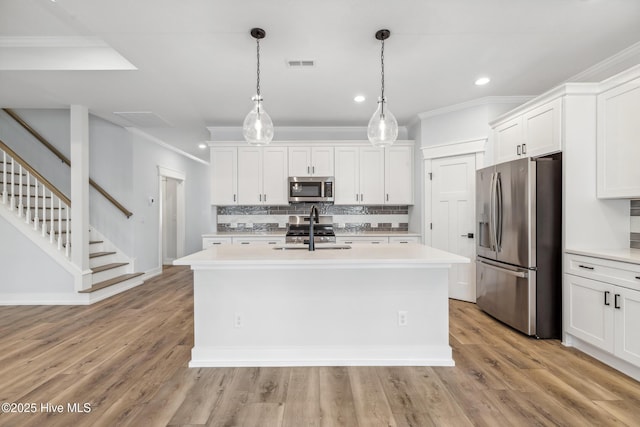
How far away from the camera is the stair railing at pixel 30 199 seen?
414 cm

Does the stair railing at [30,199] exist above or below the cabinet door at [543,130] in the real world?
below

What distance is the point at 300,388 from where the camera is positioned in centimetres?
217

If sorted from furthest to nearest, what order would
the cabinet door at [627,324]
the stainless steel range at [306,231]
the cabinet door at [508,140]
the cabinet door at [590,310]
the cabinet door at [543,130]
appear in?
the stainless steel range at [306,231]
the cabinet door at [508,140]
the cabinet door at [543,130]
the cabinet door at [590,310]
the cabinet door at [627,324]

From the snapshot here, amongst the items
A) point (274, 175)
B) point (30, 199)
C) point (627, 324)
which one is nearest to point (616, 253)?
point (627, 324)

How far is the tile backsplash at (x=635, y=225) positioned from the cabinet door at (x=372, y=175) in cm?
290

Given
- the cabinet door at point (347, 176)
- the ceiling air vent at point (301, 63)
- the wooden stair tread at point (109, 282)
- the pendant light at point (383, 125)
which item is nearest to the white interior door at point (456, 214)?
the cabinet door at point (347, 176)

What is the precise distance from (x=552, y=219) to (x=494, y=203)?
555 millimetres

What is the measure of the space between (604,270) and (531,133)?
4.91 feet

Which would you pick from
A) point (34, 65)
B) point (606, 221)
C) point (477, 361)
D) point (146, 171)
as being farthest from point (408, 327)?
point (146, 171)

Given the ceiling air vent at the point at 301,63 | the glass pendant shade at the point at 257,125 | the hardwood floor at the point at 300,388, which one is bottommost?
the hardwood floor at the point at 300,388

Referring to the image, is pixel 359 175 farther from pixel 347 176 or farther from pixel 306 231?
pixel 306 231

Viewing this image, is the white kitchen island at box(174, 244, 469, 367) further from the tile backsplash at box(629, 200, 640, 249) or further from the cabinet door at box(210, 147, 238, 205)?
the cabinet door at box(210, 147, 238, 205)

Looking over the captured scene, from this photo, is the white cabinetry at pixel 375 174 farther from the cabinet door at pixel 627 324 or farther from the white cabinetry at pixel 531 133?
the cabinet door at pixel 627 324

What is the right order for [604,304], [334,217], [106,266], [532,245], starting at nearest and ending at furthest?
[604,304], [532,245], [106,266], [334,217]
